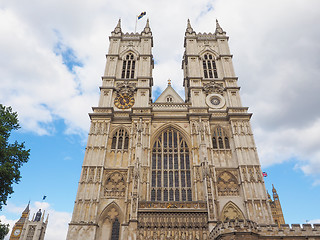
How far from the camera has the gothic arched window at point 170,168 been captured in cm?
2266

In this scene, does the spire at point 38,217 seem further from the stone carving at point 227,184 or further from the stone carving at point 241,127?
the stone carving at point 241,127

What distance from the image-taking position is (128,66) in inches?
1282

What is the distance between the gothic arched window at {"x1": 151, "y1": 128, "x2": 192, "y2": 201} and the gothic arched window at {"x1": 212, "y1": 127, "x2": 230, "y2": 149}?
312 centimetres

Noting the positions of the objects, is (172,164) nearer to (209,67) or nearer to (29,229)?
(209,67)

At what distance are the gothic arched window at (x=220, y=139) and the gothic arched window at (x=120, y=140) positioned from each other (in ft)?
30.7

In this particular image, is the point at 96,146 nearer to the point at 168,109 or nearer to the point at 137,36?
the point at 168,109

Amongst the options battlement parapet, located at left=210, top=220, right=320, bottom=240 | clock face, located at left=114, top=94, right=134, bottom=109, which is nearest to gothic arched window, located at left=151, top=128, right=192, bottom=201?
clock face, located at left=114, top=94, right=134, bottom=109

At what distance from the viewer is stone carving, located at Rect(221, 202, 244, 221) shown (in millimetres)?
21295

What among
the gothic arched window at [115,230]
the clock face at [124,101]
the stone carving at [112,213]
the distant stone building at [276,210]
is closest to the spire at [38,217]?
the clock face at [124,101]

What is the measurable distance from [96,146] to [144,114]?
6106 mm

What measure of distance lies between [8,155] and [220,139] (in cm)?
1947

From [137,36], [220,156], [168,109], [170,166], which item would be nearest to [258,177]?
[220,156]

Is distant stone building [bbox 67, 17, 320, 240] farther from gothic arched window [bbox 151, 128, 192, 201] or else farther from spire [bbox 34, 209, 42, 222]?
spire [bbox 34, 209, 42, 222]

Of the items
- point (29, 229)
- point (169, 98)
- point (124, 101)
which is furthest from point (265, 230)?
point (29, 229)
